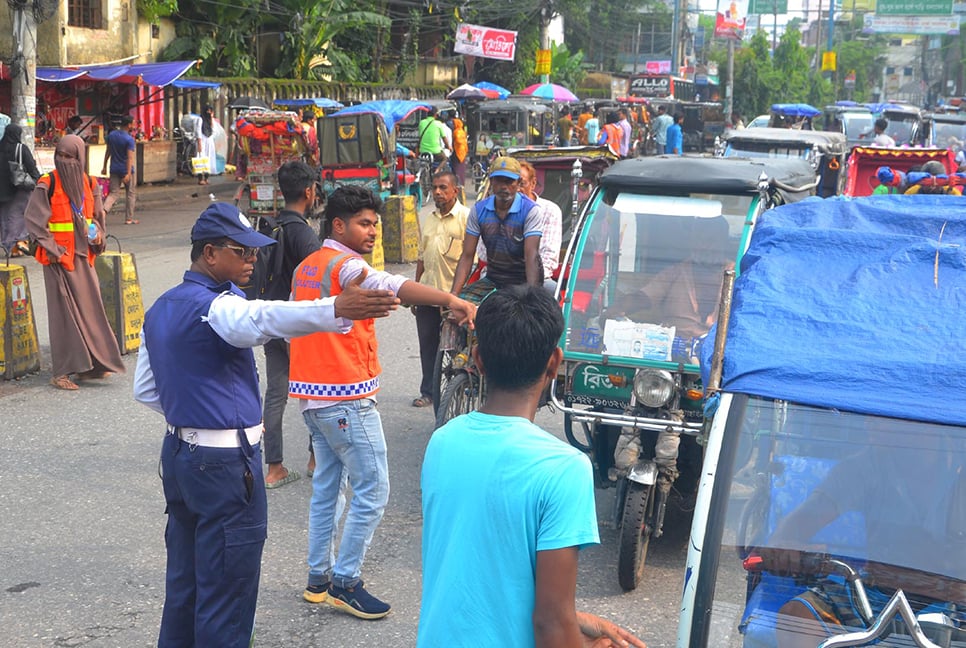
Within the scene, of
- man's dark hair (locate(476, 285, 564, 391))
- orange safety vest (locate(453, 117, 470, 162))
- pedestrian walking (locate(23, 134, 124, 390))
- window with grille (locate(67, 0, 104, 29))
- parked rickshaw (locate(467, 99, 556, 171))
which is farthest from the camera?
parked rickshaw (locate(467, 99, 556, 171))

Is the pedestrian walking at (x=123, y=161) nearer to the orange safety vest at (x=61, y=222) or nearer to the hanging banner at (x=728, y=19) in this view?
the orange safety vest at (x=61, y=222)

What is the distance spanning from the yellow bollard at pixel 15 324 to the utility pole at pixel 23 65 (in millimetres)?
7587

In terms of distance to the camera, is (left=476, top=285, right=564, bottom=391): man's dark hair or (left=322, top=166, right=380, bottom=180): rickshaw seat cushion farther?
(left=322, top=166, right=380, bottom=180): rickshaw seat cushion

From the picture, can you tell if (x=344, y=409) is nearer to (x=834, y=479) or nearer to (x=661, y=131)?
(x=834, y=479)

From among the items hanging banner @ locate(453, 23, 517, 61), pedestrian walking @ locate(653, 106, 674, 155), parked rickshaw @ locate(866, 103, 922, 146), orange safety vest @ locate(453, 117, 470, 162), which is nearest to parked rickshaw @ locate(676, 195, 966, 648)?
orange safety vest @ locate(453, 117, 470, 162)

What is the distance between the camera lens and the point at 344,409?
495 centimetres

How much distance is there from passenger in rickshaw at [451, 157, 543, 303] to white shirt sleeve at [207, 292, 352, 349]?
135 inches

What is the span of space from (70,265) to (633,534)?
5384mm

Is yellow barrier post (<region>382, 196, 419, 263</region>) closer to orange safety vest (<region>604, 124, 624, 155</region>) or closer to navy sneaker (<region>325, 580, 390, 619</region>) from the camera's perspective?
navy sneaker (<region>325, 580, 390, 619</region>)

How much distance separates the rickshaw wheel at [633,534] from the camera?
526cm

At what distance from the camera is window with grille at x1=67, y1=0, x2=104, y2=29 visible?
74.3 feet

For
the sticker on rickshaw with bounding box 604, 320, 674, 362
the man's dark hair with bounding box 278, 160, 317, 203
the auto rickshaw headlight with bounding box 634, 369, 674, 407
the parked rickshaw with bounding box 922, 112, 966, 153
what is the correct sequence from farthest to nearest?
the parked rickshaw with bounding box 922, 112, 966, 153 → the man's dark hair with bounding box 278, 160, 317, 203 → the sticker on rickshaw with bounding box 604, 320, 674, 362 → the auto rickshaw headlight with bounding box 634, 369, 674, 407

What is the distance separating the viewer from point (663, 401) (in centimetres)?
572

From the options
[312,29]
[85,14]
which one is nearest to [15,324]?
[85,14]
